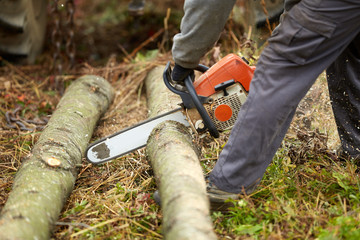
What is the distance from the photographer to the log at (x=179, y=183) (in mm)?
1581

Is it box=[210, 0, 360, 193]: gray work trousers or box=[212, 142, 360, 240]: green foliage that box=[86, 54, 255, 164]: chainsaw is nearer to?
box=[210, 0, 360, 193]: gray work trousers

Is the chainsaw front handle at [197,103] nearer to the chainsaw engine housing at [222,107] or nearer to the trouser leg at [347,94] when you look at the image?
the chainsaw engine housing at [222,107]

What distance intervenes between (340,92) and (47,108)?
2683 millimetres

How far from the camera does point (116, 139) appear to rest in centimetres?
240

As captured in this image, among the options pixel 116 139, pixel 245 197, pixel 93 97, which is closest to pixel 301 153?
pixel 245 197

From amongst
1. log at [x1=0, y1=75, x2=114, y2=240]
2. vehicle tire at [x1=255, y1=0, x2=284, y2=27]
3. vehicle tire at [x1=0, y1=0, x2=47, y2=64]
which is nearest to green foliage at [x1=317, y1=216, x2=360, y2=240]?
log at [x1=0, y1=75, x2=114, y2=240]

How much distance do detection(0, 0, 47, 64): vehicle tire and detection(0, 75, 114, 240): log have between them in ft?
4.86

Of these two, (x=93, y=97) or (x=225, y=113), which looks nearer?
(x=225, y=113)

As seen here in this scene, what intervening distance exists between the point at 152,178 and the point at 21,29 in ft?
9.41

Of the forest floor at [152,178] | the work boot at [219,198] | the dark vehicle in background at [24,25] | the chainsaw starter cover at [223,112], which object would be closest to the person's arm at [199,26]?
the chainsaw starter cover at [223,112]

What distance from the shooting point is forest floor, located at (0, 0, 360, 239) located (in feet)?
6.15

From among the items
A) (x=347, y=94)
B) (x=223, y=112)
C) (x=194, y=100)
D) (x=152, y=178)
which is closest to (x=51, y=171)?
(x=152, y=178)

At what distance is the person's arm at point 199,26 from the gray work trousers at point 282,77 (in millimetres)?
279

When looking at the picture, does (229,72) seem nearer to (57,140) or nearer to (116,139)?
(116,139)
